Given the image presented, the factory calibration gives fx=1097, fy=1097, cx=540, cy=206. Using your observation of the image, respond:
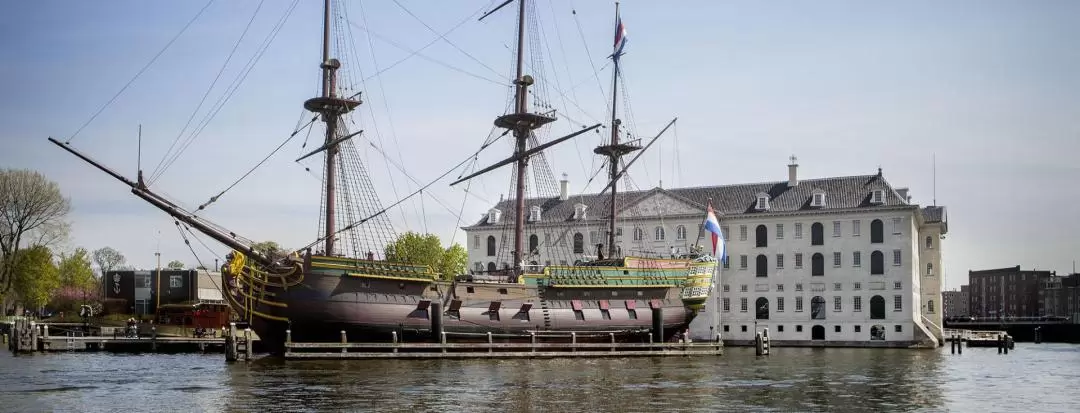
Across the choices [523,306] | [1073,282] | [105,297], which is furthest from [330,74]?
[1073,282]

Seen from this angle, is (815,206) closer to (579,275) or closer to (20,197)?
(579,275)

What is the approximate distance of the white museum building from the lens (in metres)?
82.4

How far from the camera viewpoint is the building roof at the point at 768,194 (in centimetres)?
8444

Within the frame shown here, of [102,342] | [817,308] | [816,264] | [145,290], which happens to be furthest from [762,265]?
[145,290]

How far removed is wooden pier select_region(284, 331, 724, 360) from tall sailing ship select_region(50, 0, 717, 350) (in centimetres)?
75

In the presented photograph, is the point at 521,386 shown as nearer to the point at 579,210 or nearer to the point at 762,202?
the point at 762,202

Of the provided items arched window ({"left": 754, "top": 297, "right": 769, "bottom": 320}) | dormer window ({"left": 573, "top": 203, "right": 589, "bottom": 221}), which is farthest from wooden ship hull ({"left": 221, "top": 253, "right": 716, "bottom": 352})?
dormer window ({"left": 573, "top": 203, "right": 589, "bottom": 221})

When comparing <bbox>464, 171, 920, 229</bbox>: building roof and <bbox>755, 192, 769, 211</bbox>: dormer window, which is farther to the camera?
<bbox>755, 192, 769, 211</bbox>: dormer window

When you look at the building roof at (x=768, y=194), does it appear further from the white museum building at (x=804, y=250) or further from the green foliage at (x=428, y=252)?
the green foliage at (x=428, y=252)

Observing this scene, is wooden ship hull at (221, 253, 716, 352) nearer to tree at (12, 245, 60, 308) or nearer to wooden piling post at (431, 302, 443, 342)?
wooden piling post at (431, 302, 443, 342)

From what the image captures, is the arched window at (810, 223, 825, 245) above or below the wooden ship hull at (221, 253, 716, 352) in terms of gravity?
above

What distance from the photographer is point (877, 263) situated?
8325cm

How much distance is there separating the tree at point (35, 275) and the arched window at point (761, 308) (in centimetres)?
5637

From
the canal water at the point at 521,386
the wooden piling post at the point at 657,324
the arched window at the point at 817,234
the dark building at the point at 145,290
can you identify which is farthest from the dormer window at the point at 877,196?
the dark building at the point at 145,290
